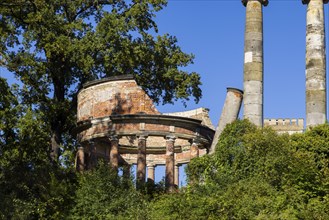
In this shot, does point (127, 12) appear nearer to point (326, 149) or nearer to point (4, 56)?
point (4, 56)

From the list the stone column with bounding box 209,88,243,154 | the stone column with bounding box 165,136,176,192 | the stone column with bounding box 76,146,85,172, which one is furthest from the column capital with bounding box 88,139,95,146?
the stone column with bounding box 209,88,243,154

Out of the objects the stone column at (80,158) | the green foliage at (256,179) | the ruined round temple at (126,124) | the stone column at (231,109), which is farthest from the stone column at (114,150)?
the green foliage at (256,179)

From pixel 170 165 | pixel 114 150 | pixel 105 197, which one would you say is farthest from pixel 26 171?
pixel 105 197

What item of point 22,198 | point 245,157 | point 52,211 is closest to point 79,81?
point 22,198

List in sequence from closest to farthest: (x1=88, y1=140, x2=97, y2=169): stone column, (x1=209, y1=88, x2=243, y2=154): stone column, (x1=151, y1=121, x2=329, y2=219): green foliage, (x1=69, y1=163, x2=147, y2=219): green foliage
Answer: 1. (x1=151, y1=121, x2=329, y2=219): green foliage
2. (x1=69, y1=163, x2=147, y2=219): green foliage
3. (x1=209, y1=88, x2=243, y2=154): stone column
4. (x1=88, y1=140, x2=97, y2=169): stone column

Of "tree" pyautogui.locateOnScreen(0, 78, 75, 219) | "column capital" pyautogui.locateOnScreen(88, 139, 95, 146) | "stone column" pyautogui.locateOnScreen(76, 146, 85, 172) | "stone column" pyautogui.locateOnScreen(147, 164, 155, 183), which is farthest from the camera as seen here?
"stone column" pyautogui.locateOnScreen(147, 164, 155, 183)

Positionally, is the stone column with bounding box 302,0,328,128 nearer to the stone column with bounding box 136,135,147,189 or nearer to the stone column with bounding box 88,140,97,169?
the stone column with bounding box 136,135,147,189

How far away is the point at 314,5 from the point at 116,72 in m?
12.2

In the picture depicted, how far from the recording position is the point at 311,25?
40.8 m

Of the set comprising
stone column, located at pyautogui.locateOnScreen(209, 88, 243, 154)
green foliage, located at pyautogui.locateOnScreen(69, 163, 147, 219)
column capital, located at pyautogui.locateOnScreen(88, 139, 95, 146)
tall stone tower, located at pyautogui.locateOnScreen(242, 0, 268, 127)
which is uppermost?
tall stone tower, located at pyautogui.locateOnScreen(242, 0, 268, 127)

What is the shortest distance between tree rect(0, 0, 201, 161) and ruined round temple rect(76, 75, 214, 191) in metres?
3.50

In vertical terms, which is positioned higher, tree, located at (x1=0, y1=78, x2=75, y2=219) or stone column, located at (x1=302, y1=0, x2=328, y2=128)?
stone column, located at (x1=302, y1=0, x2=328, y2=128)

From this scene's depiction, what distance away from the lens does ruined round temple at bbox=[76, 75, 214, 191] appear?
133 ft

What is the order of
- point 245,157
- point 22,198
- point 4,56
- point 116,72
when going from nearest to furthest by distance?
point 245,157, point 22,198, point 4,56, point 116,72
